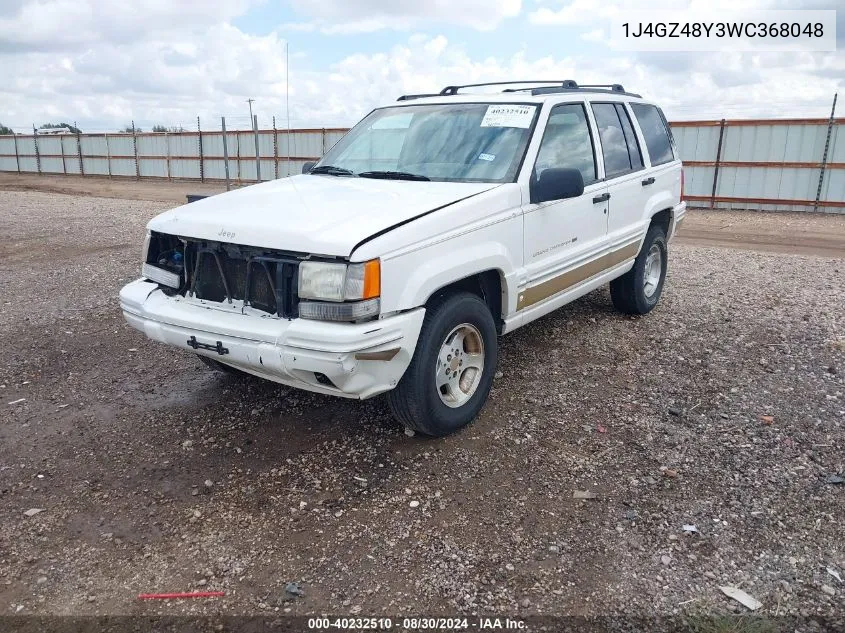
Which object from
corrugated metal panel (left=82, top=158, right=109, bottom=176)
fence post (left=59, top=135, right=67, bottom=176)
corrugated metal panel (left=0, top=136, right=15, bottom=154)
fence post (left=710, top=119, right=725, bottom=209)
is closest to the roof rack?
fence post (left=710, top=119, right=725, bottom=209)

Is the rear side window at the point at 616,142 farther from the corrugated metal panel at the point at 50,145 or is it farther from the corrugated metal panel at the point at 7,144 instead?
the corrugated metal panel at the point at 7,144

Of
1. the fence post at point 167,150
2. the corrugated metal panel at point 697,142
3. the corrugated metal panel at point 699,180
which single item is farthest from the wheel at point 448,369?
the fence post at point 167,150

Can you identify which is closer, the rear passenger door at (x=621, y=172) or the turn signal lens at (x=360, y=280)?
the turn signal lens at (x=360, y=280)

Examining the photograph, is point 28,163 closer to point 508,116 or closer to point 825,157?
point 825,157

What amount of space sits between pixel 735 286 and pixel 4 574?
24.6 feet

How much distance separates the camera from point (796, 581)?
290cm

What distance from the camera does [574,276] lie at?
5094 mm

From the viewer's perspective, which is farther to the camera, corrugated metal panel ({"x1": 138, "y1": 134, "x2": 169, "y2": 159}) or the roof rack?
corrugated metal panel ({"x1": 138, "y1": 134, "x2": 169, "y2": 159})

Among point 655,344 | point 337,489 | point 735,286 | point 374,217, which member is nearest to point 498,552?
point 337,489

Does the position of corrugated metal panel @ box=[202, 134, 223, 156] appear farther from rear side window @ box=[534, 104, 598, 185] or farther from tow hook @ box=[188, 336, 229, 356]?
tow hook @ box=[188, 336, 229, 356]

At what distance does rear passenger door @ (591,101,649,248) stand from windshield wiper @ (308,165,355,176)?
1983 millimetres

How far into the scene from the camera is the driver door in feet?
14.8

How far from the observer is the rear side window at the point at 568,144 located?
4.65m

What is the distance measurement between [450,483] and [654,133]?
4267mm
